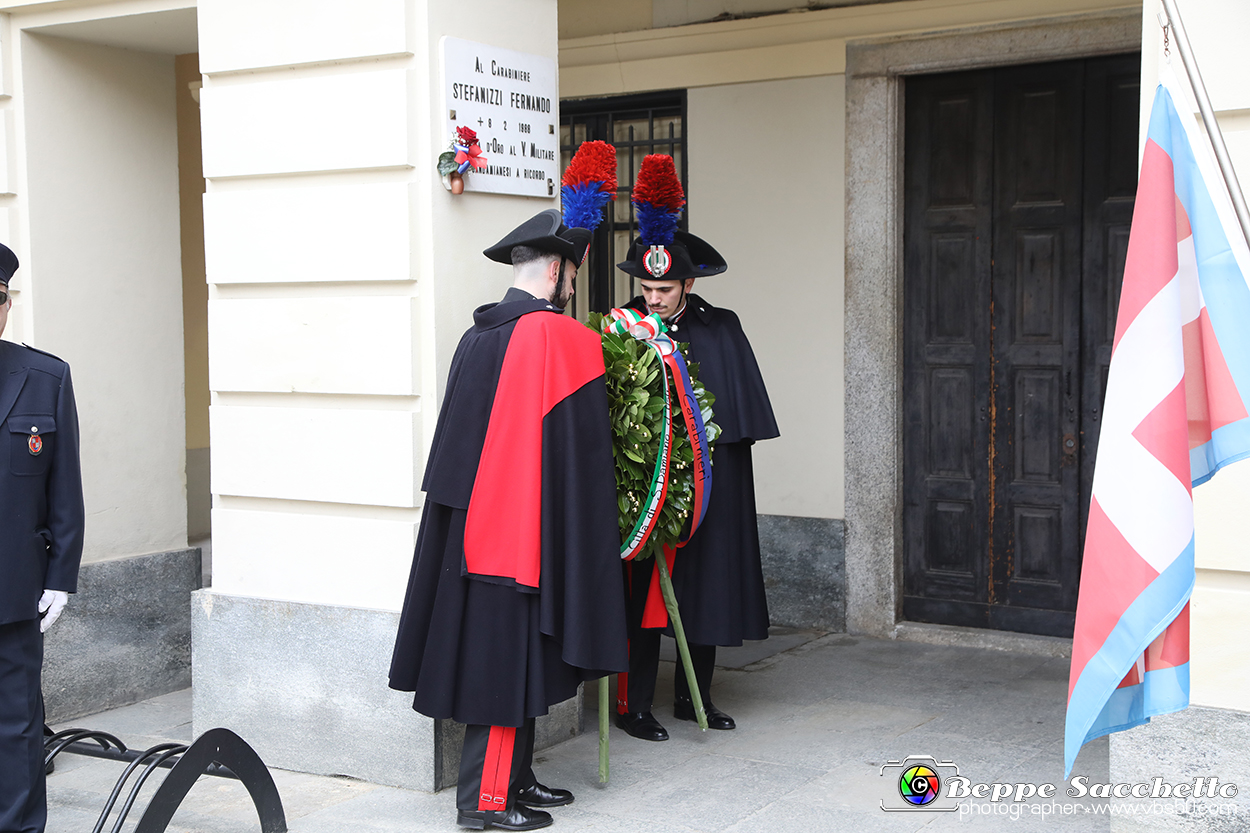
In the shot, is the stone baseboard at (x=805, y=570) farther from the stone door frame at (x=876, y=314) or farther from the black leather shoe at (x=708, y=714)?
the black leather shoe at (x=708, y=714)

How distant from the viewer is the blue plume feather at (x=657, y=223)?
16.9 feet

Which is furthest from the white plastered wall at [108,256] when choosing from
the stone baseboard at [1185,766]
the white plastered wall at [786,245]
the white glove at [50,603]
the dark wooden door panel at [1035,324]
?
the stone baseboard at [1185,766]

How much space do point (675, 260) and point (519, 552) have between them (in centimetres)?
169

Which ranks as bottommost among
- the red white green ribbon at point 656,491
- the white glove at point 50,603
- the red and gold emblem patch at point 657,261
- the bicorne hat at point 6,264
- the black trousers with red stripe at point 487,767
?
the black trousers with red stripe at point 487,767

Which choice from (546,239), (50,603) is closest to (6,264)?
(50,603)

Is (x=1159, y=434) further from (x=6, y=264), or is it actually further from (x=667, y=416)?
(x=6, y=264)

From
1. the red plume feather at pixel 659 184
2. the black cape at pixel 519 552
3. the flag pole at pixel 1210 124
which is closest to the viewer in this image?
the flag pole at pixel 1210 124

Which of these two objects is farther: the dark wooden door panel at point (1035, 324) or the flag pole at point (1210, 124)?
the dark wooden door panel at point (1035, 324)

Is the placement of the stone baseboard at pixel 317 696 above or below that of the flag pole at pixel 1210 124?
below

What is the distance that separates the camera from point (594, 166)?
435 centimetres

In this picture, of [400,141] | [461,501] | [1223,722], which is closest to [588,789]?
[461,501]

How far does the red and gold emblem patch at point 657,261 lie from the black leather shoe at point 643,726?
5.97 ft

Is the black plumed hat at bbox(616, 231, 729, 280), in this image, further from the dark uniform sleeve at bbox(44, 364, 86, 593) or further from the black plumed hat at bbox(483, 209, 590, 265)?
the dark uniform sleeve at bbox(44, 364, 86, 593)

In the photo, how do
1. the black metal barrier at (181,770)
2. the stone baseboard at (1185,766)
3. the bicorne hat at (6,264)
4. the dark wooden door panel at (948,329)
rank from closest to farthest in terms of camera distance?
the black metal barrier at (181,770) < the stone baseboard at (1185,766) < the bicorne hat at (6,264) < the dark wooden door panel at (948,329)
